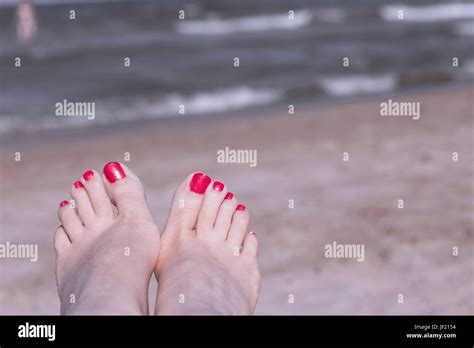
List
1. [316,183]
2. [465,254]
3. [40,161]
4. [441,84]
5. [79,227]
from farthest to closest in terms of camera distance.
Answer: [441,84]
[40,161]
[316,183]
[465,254]
[79,227]

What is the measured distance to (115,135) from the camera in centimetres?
544

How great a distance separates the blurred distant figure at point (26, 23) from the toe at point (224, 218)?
8.67 metres

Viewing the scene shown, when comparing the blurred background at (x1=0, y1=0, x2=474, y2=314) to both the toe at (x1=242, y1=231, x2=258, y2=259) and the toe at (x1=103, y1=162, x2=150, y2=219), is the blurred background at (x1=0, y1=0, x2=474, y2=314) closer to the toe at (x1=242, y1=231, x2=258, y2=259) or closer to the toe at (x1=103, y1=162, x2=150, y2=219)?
the toe at (x1=242, y1=231, x2=258, y2=259)

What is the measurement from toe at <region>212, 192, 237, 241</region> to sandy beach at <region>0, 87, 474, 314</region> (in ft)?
0.95

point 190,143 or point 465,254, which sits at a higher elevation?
point 190,143

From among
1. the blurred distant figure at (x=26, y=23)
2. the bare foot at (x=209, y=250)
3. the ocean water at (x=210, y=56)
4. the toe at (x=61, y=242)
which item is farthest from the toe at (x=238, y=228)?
the blurred distant figure at (x=26, y=23)

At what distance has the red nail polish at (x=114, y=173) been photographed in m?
2.85

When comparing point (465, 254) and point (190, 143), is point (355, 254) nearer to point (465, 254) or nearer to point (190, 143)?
point (465, 254)

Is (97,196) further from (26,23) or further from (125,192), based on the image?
(26,23)

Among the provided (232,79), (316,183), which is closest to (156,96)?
(232,79)

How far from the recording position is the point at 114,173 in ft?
9.37

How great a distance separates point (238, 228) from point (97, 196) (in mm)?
508

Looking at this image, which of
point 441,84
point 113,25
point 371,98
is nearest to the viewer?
point 371,98
